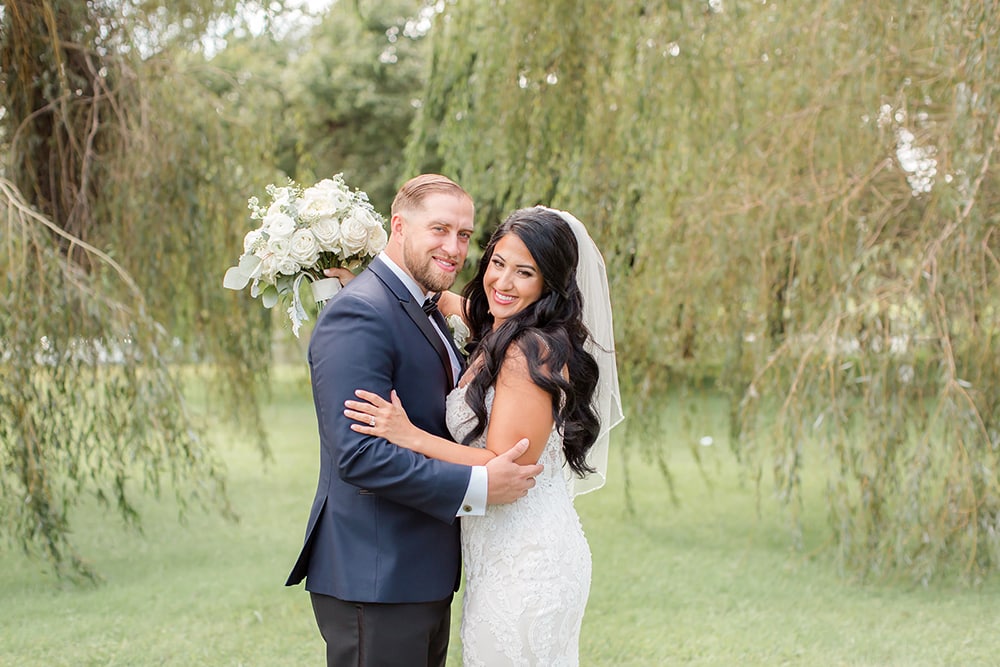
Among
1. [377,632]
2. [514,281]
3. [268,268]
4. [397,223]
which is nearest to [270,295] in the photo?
[268,268]

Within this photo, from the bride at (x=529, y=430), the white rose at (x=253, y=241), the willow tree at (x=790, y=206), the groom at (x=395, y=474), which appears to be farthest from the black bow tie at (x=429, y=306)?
the willow tree at (x=790, y=206)

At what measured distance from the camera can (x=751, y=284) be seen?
5.43 meters

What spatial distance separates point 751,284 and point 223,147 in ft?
9.48

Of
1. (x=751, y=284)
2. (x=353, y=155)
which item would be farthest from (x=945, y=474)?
(x=353, y=155)

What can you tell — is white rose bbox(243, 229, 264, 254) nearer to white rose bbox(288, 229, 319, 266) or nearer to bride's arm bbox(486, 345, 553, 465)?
white rose bbox(288, 229, 319, 266)

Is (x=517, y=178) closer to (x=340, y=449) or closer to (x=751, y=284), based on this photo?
(x=751, y=284)

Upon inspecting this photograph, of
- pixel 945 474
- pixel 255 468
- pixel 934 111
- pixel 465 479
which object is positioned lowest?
pixel 255 468

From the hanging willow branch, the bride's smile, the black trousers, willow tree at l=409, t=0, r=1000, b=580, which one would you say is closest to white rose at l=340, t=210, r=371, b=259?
the bride's smile

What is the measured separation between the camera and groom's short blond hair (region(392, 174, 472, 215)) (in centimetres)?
239

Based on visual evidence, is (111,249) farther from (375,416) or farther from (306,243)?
(375,416)

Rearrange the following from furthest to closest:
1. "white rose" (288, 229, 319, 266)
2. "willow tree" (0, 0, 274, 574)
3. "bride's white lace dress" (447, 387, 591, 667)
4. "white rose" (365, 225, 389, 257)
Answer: "willow tree" (0, 0, 274, 574) → "white rose" (365, 225, 389, 257) → "white rose" (288, 229, 319, 266) → "bride's white lace dress" (447, 387, 591, 667)

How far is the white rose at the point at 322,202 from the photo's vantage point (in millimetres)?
2527

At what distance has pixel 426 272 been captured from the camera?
2373 mm

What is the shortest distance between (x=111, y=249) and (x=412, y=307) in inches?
141
